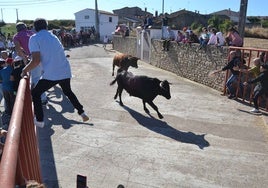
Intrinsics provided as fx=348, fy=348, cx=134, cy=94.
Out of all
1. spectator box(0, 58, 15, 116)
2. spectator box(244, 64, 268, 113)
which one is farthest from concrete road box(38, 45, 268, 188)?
spectator box(0, 58, 15, 116)

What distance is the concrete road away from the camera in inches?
200

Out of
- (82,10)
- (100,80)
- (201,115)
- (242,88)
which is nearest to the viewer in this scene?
(201,115)

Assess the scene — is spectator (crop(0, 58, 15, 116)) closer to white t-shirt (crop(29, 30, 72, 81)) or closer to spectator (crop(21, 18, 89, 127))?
spectator (crop(21, 18, 89, 127))

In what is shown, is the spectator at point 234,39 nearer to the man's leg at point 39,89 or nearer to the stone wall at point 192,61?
the stone wall at point 192,61

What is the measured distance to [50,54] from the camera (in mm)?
5324

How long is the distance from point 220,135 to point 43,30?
4170mm

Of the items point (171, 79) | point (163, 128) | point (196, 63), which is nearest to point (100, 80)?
point (171, 79)

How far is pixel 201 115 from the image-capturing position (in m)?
8.77

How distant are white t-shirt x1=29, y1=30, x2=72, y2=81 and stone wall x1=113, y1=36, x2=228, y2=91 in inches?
293

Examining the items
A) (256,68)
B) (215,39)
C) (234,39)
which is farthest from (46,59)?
(215,39)

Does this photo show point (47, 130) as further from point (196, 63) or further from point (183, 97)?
point (196, 63)

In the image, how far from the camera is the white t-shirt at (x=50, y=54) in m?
5.26

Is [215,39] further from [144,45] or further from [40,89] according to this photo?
[40,89]

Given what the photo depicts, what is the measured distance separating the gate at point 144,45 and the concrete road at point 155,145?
32.4 ft
